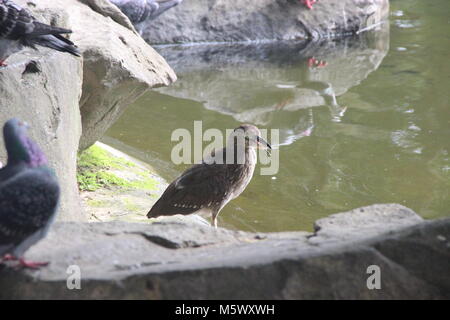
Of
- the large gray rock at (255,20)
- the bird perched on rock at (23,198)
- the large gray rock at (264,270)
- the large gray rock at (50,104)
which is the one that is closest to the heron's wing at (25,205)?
the bird perched on rock at (23,198)

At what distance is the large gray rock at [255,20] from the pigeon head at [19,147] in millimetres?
10693

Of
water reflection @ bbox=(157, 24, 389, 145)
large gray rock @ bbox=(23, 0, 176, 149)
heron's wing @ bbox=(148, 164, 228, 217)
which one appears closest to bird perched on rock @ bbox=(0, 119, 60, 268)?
heron's wing @ bbox=(148, 164, 228, 217)

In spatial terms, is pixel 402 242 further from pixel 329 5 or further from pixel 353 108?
pixel 329 5

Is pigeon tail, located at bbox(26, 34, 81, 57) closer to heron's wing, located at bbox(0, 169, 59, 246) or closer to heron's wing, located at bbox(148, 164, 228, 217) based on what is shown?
heron's wing, located at bbox(148, 164, 228, 217)

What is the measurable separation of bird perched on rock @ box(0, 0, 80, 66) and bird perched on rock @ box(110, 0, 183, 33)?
6.85 m

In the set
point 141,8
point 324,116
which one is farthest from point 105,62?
point 141,8

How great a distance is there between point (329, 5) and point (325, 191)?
7698 mm

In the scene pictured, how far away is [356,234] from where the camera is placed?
332 centimetres

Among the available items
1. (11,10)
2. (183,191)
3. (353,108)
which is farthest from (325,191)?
(11,10)

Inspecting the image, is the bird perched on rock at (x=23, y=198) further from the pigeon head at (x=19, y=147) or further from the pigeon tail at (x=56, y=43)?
the pigeon tail at (x=56, y=43)

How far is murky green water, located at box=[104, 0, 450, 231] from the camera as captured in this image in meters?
→ 7.21

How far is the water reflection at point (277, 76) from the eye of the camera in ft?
32.1

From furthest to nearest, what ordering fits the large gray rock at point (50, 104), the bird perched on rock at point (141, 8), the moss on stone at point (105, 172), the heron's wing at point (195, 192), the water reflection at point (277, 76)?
the bird perched on rock at point (141, 8) < the water reflection at point (277, 76) < the moss on stone at point (105, 172) < the heron's wing at point (195, 192) < the large gray rock at point (50, 104)

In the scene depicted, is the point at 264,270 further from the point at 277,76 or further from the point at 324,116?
the point at 277,76
